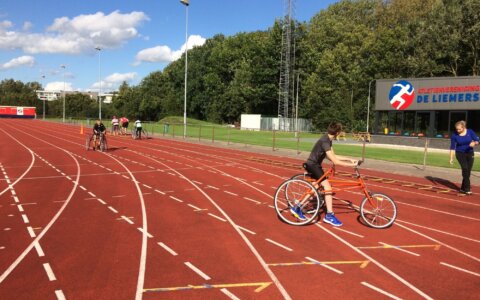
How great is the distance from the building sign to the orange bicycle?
25.8m

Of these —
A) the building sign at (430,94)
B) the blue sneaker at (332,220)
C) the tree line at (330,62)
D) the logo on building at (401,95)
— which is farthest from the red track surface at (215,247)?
the tree line at (330,62)

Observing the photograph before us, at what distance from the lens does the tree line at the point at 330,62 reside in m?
49.8

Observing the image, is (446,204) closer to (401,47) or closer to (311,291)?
(311,291)

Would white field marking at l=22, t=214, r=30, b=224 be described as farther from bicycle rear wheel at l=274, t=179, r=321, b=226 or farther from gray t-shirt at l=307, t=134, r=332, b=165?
gray t-shirt at l=307, t=134, r=332, b=165

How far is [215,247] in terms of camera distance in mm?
6551

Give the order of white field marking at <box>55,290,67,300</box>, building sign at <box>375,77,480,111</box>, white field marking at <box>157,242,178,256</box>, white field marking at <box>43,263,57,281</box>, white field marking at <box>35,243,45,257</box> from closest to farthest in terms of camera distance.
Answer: white field marking at <box>55,290,67,300</box>
white field marking at <box>43,263,57,281</box>
white field marking at <box>35,243,45,257</box>
white field marking at <box>157,242,178,256</box>
building sign at <box>375,77,480,111</box>

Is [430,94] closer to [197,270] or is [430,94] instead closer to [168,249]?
[168,249]

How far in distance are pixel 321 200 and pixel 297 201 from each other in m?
0.45

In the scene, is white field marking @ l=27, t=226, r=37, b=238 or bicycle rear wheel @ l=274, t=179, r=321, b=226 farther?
bicycle rear wheel @ l=274, t=179, r=321, b=226

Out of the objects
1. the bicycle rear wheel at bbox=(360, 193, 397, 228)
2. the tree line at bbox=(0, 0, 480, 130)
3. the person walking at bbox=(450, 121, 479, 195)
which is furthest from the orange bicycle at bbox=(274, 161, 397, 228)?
the tree line at bbox=(0, 0, 480, 130)

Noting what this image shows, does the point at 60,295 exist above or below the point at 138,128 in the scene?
below

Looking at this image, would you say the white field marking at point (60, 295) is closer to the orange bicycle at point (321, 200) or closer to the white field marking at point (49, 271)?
the white field marking at point (49, 271)

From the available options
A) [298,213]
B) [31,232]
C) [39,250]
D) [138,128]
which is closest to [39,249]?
[39,250]

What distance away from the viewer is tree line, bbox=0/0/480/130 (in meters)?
49.8
